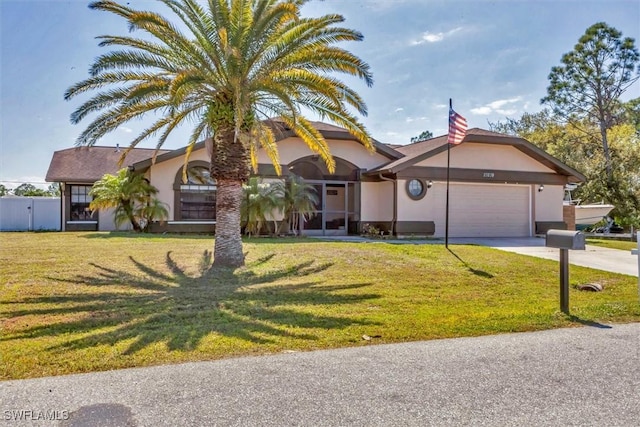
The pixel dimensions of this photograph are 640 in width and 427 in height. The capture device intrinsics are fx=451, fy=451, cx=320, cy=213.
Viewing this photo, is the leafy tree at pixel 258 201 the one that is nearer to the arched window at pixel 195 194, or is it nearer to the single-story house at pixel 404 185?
the single-story house at pixel 404 185

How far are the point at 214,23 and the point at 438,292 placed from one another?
7233 millimetres

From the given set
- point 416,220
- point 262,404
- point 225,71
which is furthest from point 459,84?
point 262,404

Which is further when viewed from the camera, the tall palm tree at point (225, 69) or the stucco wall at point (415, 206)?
the stucco wall at point (415, 206)

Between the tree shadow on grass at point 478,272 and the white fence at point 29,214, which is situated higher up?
the white fence at point 29,214

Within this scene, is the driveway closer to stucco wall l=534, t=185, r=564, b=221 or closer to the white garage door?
the white garage door

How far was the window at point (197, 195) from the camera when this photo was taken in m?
18.4

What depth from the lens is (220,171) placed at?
34.0 ft

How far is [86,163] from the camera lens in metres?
22.6

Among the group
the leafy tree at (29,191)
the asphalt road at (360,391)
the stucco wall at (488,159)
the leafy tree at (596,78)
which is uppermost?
the leafy tree at (596,78)

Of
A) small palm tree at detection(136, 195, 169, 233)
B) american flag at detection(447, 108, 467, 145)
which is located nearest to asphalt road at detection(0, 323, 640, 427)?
american flag at detection(447, 108, 467, 145)

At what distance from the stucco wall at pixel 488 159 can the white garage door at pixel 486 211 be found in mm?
862

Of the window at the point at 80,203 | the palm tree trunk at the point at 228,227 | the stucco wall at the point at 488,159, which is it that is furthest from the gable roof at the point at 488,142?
the window at the point at 80,203

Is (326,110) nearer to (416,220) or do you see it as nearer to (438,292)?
(438,292)

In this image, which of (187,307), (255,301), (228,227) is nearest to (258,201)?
(228,227)
